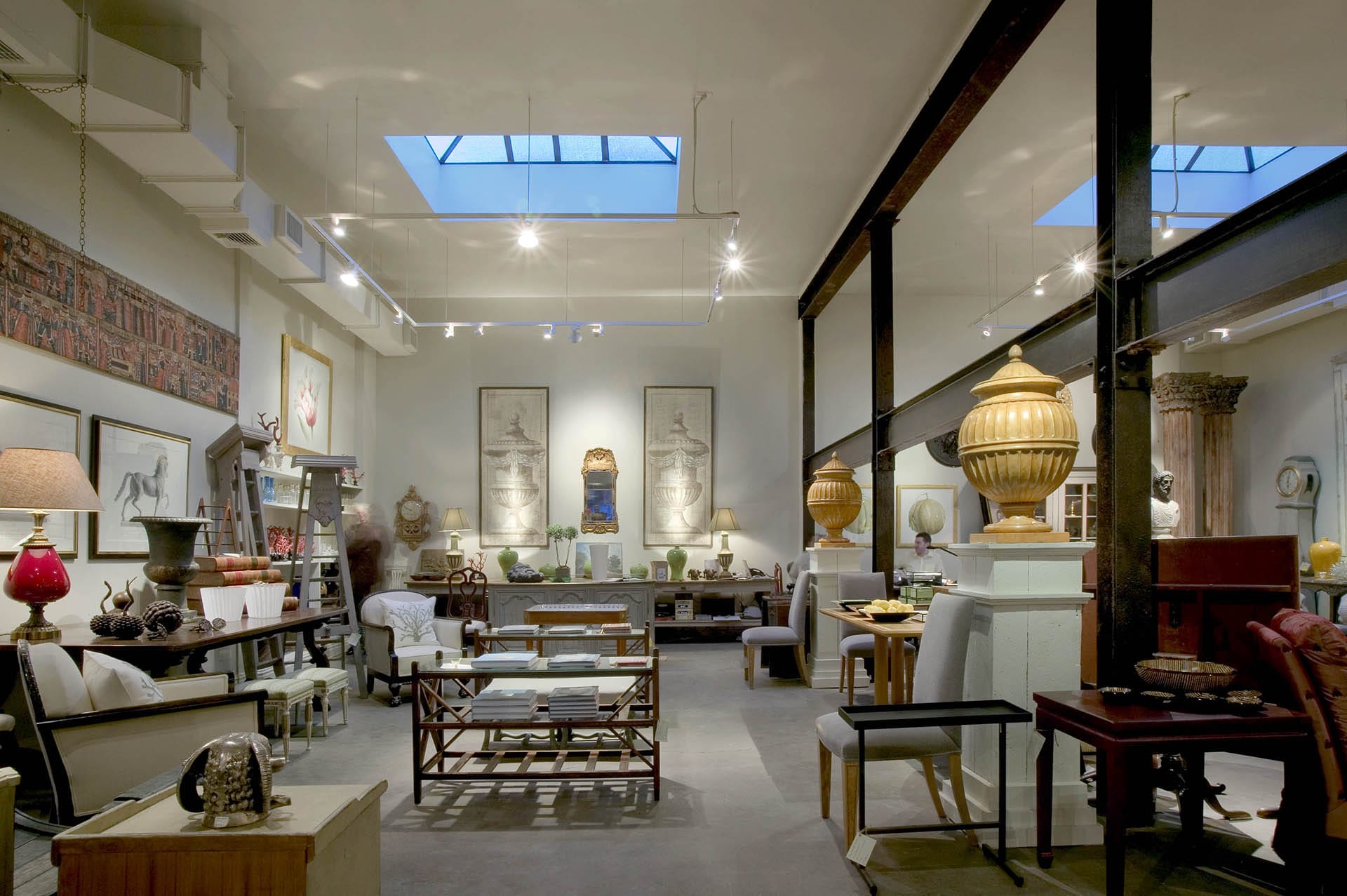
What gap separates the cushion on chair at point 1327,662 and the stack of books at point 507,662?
140 inches

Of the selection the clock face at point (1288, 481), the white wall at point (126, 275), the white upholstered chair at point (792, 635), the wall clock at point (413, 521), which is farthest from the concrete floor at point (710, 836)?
the clock face at point (1288, 481)

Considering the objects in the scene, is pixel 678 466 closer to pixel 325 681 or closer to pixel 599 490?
pixel 599 490

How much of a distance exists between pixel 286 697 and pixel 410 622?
184 centimetres

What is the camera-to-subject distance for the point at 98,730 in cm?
340

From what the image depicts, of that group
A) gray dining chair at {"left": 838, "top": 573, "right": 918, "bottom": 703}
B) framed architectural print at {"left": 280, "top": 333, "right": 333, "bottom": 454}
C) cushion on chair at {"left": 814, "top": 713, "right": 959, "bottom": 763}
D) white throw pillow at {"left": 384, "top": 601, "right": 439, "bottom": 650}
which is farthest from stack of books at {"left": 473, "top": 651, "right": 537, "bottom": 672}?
framed architectural print at {"left": 280, "top": 333, "right": 333, "bottom": 454}

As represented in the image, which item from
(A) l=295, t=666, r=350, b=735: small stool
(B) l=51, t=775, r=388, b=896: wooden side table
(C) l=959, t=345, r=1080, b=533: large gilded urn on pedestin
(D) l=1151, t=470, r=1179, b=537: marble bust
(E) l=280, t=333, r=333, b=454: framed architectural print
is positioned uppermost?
(E) l=280, t=333, r=333, b=454: framed architectural print

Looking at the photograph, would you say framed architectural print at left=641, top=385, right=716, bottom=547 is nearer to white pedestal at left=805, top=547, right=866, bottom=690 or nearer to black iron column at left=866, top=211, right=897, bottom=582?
white pedestal at left=805, top=547, right=866, bottom=690

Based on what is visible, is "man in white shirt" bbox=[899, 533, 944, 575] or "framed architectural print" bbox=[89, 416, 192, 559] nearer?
"framed architectural print" bbox=[89, 416, 192, 559]

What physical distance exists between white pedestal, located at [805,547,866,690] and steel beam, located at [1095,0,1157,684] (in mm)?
3946

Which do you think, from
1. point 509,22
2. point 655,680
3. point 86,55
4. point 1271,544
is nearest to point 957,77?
point 509,22

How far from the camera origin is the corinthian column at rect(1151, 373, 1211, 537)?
10930 mm

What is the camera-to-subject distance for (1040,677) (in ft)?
12.7

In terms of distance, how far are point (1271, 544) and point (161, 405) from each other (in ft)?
26.2

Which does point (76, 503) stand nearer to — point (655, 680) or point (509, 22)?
point (655, 680)
